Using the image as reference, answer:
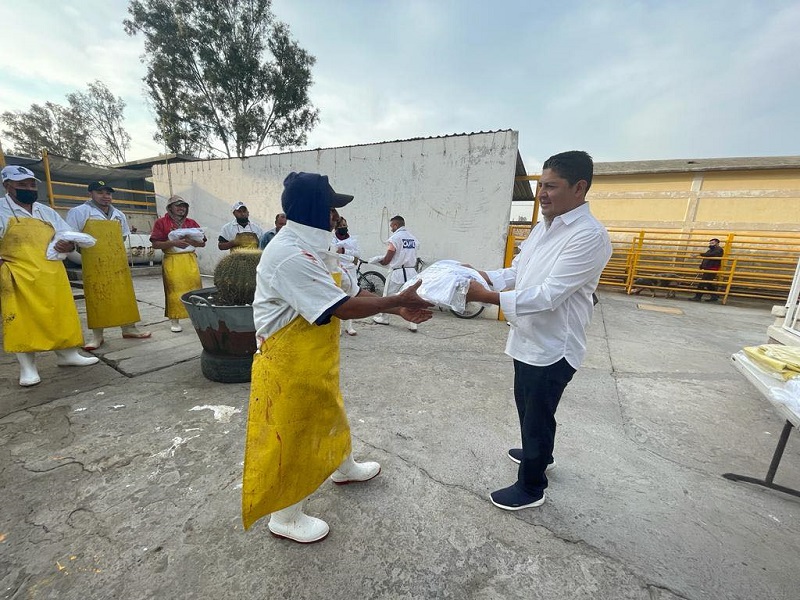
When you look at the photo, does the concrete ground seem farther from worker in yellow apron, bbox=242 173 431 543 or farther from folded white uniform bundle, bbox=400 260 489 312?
folded white uniform bundle, bbox=400 260 489 312

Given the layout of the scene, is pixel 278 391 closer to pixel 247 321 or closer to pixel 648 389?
pixel 247 321

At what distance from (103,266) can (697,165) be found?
17.1 m

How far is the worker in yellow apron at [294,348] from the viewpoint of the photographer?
1.43 meters

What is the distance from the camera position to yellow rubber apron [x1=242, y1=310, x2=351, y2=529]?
4.99 ft

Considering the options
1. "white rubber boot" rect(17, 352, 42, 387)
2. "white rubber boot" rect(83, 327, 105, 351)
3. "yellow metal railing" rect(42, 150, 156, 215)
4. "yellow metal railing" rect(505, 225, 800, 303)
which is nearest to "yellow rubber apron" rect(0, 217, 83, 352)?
"white rubber boot" rect(17, 352, 42, 387)

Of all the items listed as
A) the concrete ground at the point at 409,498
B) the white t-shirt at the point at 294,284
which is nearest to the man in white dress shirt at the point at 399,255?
the concrete ground at the point at 409,498

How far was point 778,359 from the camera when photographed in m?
2.20

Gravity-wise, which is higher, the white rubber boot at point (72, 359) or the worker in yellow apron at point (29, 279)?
the worker in yellow apron at point (29, 279)

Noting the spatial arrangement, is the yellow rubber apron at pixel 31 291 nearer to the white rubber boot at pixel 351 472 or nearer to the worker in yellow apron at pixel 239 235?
the worker in yellow apron at pixel 239 235

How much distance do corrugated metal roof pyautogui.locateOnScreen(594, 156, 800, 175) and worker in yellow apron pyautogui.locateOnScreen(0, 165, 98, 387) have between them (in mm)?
15523

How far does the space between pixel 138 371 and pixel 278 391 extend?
3.09 m

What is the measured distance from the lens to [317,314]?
4.60 feet

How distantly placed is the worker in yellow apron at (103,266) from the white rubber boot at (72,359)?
55 centimetres

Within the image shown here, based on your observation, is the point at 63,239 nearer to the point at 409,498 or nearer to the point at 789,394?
the point at 409,498
